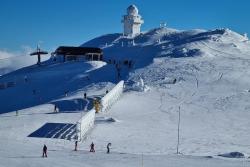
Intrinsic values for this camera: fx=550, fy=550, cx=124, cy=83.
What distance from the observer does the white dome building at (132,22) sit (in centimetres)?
11406

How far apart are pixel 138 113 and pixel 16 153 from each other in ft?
61.5

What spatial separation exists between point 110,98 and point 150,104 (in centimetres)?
433

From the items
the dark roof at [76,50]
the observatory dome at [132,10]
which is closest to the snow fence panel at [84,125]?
the dark roof at [76,50]

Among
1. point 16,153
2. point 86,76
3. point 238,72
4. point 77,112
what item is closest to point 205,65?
point 238,72

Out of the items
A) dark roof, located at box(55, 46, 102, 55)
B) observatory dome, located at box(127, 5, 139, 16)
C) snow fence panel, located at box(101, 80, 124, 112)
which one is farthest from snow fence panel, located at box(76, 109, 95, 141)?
observatory dome, located at box(127, 5, 139, 16)

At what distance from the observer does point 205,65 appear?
7594cm

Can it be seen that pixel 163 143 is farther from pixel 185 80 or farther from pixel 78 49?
pixel 78 49

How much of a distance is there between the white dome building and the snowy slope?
1210 cm

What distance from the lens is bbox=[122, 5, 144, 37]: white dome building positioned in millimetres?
114062

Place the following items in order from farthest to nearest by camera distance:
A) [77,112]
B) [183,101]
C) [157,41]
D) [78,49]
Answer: [157,41] → [78,49] → [183,101] → [77,112]

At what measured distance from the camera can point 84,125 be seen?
42469 mm

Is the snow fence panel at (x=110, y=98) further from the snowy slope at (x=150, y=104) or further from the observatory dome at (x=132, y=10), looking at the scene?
the observatory dome at (x=132, y=10)

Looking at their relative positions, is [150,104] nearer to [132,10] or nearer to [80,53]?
[80,53]

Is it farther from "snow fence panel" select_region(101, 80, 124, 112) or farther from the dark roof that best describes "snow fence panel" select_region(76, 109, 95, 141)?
the dark roof
